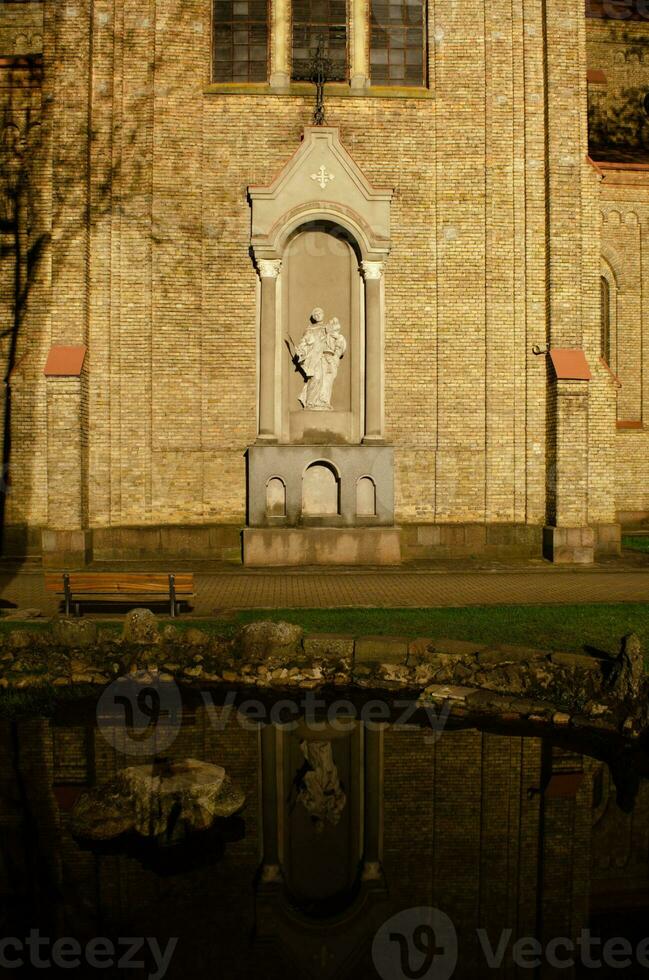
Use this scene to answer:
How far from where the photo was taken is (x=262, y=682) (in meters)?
8.70

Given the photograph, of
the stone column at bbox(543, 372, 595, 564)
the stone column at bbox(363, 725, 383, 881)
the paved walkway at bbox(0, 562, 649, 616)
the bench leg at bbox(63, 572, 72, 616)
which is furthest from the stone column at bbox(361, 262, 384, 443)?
the stone column at bbox(363, 725, 383, 881)

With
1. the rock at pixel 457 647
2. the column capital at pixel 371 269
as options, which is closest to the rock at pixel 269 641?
the rock at pixel 457 647

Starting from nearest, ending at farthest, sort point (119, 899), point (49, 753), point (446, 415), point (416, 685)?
1. point (119, 899)
2. point (49, 753)
3. point (416, 685)
4. point (446, 415)

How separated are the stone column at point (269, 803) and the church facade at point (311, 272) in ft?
30.7

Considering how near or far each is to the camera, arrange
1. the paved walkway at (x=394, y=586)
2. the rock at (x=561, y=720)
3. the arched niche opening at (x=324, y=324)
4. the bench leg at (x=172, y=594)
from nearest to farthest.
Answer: the rock at (x=561, y=720), the bench leg at (x=172, y=594), the paved walkway at (x=394, y=586), the arched niche opening at (x=324, y=324)

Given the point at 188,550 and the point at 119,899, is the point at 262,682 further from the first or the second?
the point at 188,550

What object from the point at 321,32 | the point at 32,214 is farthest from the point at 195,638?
the point at 321,32

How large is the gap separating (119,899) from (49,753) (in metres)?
2.39

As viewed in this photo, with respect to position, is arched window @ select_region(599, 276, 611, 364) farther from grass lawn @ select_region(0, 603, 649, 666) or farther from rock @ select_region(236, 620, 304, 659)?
rock @ select_region(236, 620, 304, 659)

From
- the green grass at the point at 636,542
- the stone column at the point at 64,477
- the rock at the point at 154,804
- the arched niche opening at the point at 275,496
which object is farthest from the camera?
the green grass at the point at 636,542

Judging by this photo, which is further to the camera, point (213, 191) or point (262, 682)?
point (213, 191)

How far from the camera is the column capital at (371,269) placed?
661 inches

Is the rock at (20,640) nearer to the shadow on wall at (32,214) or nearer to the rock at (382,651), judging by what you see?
the rock at (382,651)

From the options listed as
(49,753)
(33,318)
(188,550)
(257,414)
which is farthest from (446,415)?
(49,753)
